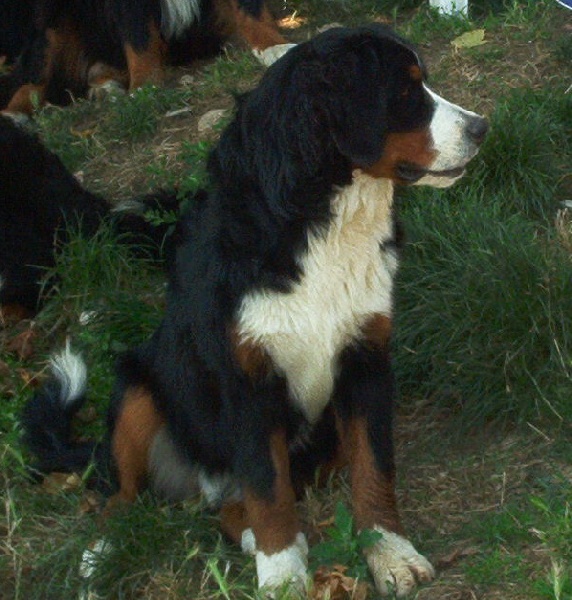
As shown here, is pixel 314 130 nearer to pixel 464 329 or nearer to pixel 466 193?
pixel 464 329

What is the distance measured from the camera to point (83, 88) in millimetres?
6641

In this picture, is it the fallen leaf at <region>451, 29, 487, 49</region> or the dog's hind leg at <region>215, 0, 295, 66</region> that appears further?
the dog's hind leg at <region>215, 0, 295, 66</region>

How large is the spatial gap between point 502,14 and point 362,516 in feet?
9.62

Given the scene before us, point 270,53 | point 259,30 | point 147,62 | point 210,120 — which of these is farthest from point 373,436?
point 147,62

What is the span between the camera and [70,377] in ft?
13.9

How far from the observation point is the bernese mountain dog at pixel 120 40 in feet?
20.0

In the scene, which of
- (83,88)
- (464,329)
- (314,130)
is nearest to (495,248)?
(464,329)

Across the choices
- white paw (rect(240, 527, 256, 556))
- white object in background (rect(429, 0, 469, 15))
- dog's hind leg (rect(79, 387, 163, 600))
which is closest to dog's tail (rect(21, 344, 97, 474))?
dog's hind leg (rect(79, 387, 163, 600))

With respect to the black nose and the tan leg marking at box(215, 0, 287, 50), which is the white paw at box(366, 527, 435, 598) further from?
the tan leg marking at box(215, 0, 287, 50)

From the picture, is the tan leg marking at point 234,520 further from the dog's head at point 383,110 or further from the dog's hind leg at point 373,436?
the dog's head at point 383,110

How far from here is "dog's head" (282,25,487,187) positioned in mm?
3312

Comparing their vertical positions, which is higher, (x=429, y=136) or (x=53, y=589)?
(x=429, y=136)

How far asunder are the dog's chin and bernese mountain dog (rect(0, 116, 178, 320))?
1.79 m

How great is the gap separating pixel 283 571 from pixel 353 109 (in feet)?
3.82
